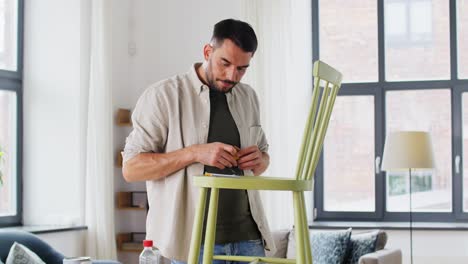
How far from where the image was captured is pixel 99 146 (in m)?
5.96

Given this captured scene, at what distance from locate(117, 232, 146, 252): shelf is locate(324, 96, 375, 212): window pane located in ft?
5.27

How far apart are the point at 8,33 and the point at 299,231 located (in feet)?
15.2

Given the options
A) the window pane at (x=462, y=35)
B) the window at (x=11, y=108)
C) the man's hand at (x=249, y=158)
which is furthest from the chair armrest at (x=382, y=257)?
the man's hand at (x=249, y=158)

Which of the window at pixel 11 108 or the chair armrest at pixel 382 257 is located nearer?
the chair armrest at pixel 382 257

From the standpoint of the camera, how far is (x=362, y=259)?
5043 millimetres

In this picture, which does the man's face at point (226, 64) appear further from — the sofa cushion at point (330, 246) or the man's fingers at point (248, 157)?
the sofa cushion at point (330, 246)

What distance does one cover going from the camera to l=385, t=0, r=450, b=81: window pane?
6.45 m

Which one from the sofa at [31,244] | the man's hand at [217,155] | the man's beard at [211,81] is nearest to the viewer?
the man's hand at [217,155]

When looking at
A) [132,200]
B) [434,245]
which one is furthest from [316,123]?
[132,200]

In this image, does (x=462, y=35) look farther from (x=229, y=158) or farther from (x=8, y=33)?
(x=229, y=158)

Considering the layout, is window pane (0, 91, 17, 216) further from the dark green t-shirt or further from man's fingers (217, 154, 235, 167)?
man's fingers (217, 154, 235, 167)

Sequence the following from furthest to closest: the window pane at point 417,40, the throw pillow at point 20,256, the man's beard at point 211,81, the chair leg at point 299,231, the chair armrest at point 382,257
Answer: the window pane at point 417,40, the chair armrest at point 382,257, the throw pillow at point 20,256, the man's beard at point 211,81, the chair leg at point 299,231

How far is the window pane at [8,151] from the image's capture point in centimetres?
585

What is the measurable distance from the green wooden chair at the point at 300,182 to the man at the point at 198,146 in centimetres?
29
